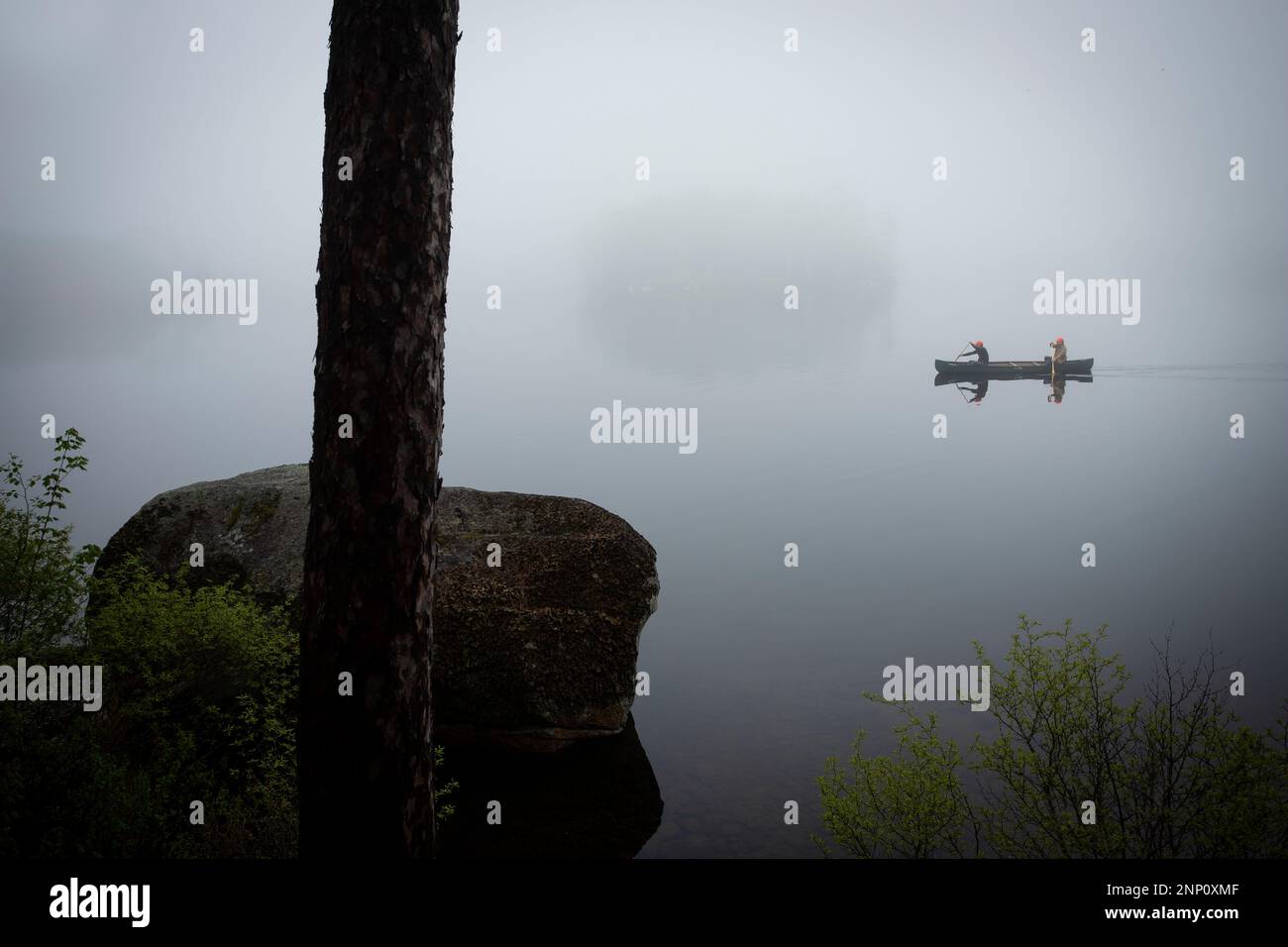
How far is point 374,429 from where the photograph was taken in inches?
206

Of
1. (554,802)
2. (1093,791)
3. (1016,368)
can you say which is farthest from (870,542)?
(1016,368)

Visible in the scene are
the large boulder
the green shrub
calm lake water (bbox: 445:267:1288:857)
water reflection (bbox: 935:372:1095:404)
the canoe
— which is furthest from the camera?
the canoe

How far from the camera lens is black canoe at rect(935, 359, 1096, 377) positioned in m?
47.2

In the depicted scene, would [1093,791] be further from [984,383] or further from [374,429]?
[984,383]

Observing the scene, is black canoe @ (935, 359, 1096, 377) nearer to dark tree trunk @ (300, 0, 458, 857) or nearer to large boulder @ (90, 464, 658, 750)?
large boulder @ (90, 464, 658, 750)

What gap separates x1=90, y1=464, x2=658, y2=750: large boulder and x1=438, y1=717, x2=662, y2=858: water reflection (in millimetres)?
271

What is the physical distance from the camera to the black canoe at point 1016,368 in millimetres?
47219

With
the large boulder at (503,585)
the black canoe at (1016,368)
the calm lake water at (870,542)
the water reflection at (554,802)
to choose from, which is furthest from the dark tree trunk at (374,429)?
the black canoe at (1016,368)

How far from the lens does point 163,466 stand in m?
30.8

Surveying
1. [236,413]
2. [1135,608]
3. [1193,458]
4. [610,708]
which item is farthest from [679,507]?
[236,413]

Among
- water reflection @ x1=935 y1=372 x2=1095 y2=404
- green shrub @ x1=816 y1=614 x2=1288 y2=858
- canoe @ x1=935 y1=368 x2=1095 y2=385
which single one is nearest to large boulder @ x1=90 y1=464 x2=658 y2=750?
green shrub @ x1=816 y1=614 x2=1288 y2=858

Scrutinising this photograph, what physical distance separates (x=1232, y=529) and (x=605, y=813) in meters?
19.3

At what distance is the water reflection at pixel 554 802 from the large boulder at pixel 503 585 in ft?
0.89

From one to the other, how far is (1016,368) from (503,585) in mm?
44142
